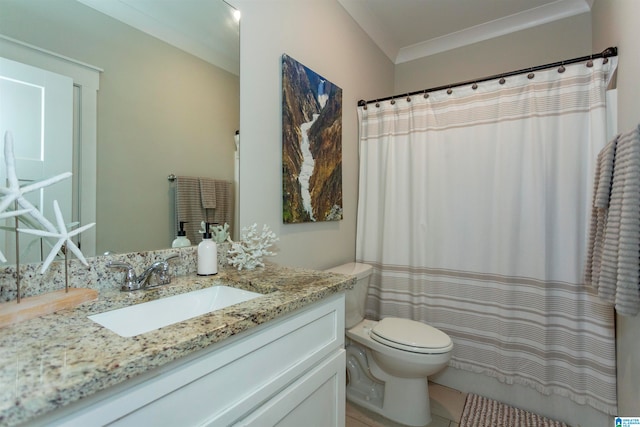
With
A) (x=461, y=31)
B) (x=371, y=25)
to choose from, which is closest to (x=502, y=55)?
(x=461, y=31)

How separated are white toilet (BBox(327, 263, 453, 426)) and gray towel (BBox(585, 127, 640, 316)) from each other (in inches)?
28.5

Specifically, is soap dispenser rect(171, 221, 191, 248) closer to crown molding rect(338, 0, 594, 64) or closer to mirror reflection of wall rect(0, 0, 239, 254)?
mirror reflection of wall rect(0, 0, 239, 254)

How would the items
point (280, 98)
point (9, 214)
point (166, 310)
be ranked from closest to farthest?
point (9, 214)
point (166, 310)
point (280, 98)

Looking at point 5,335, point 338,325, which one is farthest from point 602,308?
point 5,335

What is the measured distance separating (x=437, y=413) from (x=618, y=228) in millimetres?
1341

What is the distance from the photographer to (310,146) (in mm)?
1763

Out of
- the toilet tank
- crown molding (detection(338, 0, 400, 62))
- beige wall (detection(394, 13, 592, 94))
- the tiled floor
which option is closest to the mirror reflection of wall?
the toilet tank

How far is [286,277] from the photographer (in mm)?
1138

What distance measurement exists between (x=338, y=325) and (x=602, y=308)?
4.65 feet

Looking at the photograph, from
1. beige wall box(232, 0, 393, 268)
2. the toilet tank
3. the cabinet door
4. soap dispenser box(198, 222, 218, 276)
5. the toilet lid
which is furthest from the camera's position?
the toilet tank

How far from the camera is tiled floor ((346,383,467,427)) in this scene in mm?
1664

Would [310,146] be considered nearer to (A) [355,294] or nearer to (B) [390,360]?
(A) [355,294]

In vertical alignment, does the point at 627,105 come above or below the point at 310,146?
above

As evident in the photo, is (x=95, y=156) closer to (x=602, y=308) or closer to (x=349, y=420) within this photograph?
(x=349, y=420)
